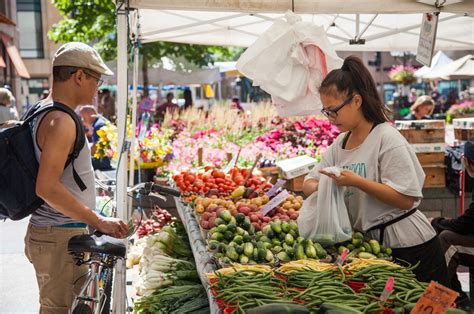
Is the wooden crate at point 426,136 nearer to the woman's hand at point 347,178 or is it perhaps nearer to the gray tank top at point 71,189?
the woman's hand at point 347,178

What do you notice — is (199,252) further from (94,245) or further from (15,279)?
(15,279)

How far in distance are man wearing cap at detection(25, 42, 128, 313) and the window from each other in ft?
145

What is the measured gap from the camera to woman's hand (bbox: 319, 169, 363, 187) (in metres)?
3.40

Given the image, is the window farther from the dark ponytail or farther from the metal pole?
the dark ponytail

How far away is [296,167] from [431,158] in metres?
1.81

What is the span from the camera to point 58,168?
323cm

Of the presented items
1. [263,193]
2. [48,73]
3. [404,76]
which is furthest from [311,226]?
[48,73]

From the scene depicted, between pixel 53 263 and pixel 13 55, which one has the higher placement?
pixel 13 55

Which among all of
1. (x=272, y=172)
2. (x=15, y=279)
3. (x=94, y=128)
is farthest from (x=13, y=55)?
(x=272, y=172)

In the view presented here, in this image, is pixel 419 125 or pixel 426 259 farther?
pixel 419 125

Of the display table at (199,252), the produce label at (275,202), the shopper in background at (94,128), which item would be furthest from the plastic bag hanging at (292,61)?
the shopper in background at (94,128)

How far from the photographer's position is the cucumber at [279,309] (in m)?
2.60

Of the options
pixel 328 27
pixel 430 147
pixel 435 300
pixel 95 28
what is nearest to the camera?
pixel 435 300

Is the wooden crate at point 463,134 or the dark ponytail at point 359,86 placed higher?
the dark ponytail at point 359,86
